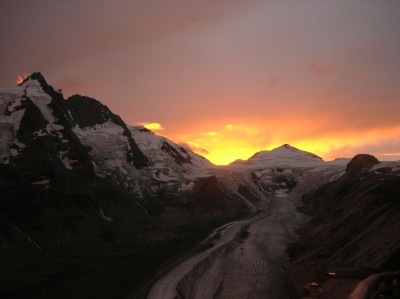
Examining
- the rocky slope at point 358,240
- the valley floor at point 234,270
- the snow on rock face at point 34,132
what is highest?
the snow on rock face at point 34,132

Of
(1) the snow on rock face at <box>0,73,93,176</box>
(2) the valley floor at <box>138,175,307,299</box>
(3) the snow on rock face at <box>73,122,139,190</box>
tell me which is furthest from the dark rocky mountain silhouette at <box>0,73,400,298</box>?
(2) the valley floor at <box>138,175,307,299</box>

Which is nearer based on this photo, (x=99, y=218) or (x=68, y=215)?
(x=68, y=215)

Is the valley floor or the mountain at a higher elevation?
the mountain

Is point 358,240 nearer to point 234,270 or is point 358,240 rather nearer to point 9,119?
point 234,270

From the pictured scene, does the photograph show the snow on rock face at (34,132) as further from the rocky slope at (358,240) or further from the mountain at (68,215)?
the rocky slope at (358,240)

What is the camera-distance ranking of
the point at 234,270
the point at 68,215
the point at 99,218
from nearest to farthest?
the point at 234,270, the point at 68,215, the point at 99,218

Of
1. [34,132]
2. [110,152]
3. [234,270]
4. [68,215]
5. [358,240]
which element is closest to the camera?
[358,240]

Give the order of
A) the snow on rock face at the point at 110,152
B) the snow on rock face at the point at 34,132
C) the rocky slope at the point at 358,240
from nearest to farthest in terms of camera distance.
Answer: the rocky slope at the point at 358,240 → the snow on rock face at the point at 34,132 → the snow on rock face at the point at 110,152

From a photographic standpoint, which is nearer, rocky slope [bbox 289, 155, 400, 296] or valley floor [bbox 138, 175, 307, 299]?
rocky slope [bbox 289, 155, 400, 296]

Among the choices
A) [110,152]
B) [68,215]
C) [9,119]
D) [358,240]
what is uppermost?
[9,119]

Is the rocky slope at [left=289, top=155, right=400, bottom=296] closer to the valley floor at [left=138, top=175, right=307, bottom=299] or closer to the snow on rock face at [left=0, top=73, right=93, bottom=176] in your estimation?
the valley floor at [left=138, top=175, right=307, bottom=299]

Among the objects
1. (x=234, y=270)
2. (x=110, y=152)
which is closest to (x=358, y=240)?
(x=234, y=270)

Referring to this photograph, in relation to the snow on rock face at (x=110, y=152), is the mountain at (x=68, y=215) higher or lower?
lower

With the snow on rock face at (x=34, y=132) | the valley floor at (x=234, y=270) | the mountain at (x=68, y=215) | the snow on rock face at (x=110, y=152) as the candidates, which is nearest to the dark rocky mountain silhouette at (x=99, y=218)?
the mountain at (x=68, y=215)
